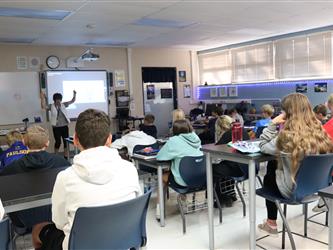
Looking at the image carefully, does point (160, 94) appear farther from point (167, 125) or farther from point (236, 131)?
point (236, 131)

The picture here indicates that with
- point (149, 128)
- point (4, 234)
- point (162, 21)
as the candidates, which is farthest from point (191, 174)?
point (162, 21)

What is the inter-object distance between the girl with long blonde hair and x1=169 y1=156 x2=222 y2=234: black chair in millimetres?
779

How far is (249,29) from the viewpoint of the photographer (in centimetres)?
672

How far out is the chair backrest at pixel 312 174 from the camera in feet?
7.70

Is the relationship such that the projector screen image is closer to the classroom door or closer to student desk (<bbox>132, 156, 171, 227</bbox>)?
the classroom door

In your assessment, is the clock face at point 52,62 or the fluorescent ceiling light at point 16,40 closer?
the fluorescent ceiling light at point 16,40

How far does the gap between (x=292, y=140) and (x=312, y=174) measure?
274 mm

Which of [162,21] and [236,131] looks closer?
[236,131]

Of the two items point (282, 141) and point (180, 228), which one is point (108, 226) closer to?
point (282, 141)

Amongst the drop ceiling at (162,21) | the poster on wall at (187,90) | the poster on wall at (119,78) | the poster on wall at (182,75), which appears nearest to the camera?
the drop ceiling at (162,21)

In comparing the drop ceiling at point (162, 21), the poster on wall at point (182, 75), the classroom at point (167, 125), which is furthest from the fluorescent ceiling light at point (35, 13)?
the poster on wall at point (182, 75)

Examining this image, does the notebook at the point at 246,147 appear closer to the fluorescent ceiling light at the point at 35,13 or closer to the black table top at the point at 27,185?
the black table top at the point at 27,185

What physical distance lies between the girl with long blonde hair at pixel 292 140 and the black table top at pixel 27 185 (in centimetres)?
148

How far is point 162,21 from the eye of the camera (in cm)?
574
